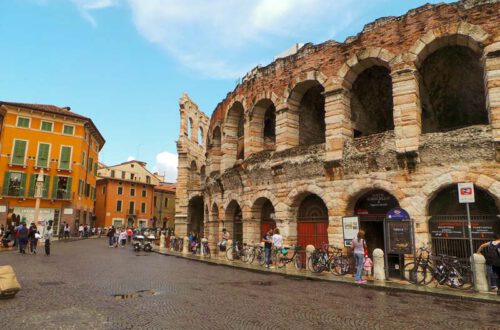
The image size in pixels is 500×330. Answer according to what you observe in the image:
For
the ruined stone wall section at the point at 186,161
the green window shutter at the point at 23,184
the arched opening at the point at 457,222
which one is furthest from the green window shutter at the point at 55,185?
the arched opening at the point at 457,222

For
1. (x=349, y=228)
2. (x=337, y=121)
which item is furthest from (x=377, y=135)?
(x=349, y=228)

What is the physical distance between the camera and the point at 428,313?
22.5ft

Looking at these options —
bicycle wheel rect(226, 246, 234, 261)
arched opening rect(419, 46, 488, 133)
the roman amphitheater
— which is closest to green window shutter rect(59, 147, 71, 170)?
the roman amphitheater

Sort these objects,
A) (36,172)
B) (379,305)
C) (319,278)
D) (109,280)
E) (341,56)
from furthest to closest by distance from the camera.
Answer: (36,172), (341,56), (319,278), (109,280), (379,305)

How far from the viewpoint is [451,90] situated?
15023mm

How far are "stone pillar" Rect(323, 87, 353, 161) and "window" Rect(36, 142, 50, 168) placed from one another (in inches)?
1113

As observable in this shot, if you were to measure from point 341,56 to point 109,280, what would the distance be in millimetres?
11271

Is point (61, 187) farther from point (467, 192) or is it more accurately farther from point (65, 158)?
point (467, 192)

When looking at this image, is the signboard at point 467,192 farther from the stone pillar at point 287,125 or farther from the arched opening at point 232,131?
the arched opening at point 232,131

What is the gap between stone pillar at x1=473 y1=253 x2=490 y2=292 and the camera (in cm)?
885

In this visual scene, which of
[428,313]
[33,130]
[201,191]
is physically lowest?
[428,313]

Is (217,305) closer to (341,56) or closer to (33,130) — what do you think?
(341,56)

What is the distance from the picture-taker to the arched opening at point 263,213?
16781 mm

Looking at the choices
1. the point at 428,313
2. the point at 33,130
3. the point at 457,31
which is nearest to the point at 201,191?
the point at 33,130
